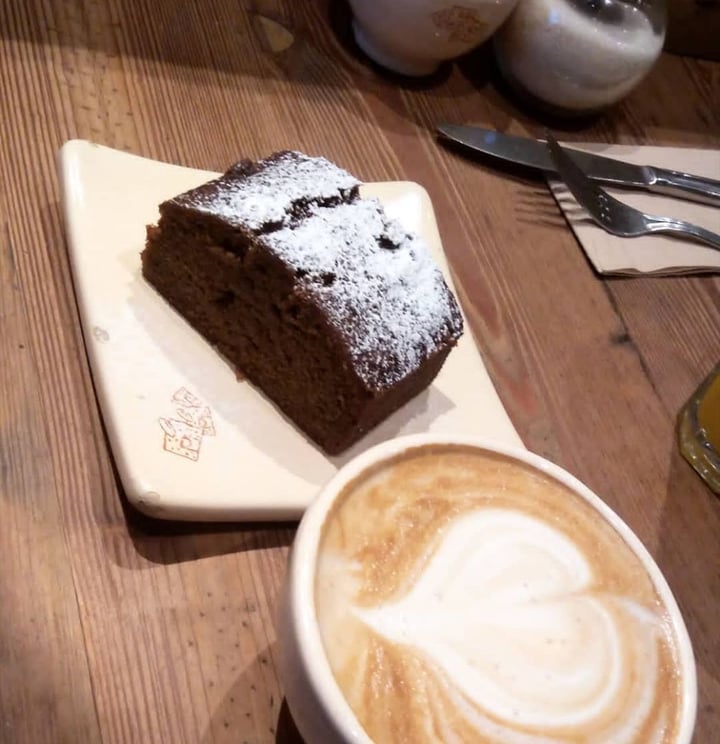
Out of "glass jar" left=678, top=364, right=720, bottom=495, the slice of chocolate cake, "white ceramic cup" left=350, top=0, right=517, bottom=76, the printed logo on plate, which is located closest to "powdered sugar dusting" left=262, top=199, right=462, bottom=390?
the slice of chocolate cake

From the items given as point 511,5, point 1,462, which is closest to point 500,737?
point 1,462

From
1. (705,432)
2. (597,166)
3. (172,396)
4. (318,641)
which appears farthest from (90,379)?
(597,166)

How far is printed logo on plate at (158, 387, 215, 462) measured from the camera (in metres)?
0.75

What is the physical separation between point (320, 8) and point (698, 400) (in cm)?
86

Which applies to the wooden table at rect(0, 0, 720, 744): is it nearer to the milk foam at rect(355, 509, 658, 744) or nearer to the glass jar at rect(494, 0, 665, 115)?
the glass jar at rect(494, 0, 665, 115)

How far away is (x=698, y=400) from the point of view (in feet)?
3.38

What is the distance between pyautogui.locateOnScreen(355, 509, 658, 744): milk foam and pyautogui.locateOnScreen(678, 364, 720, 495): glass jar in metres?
0.47

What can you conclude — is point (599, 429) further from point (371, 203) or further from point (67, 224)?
point (67, 224)

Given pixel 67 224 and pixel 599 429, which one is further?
pixel 599 429

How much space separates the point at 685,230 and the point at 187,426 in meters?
0.85

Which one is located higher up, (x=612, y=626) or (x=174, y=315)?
(x=612, y=626)

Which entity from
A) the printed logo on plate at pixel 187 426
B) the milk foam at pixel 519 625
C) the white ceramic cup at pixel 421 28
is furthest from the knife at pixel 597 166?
the milk foam at pixel 519 625

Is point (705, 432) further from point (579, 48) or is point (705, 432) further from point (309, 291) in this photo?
point (579, 48)

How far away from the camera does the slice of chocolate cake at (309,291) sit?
2.60ft
